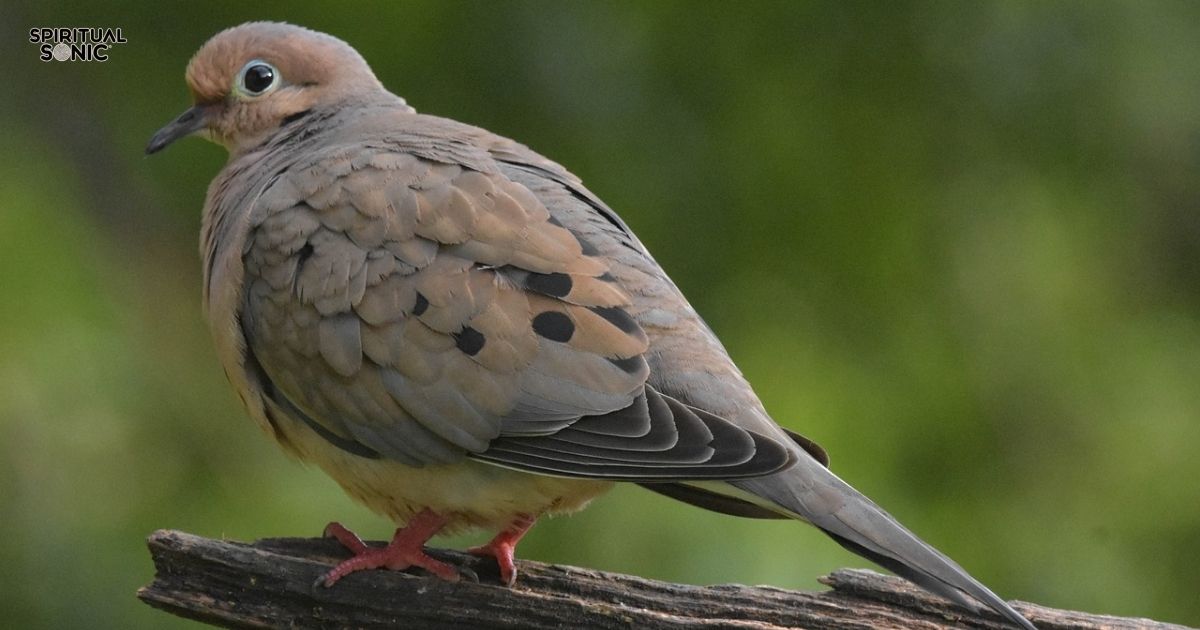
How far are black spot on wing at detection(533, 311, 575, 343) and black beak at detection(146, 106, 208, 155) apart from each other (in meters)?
1.63

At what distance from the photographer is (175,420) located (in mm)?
4957

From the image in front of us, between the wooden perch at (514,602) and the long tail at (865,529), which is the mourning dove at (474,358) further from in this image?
the wooden perch at (514,602)

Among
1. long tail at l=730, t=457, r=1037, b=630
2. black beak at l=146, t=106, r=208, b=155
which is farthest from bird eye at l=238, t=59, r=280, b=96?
long tail at l=730, t=457, r=1037, b=630

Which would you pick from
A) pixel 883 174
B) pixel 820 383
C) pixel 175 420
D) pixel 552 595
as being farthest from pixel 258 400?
pixel 883 174

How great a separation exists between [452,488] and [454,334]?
385 millimetres

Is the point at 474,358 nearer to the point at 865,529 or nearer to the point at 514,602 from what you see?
the point at 514,602

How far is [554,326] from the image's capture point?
3490 mm

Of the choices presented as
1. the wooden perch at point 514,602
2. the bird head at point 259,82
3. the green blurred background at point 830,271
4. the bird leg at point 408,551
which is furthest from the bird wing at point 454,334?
the green blurred background at point 830,271

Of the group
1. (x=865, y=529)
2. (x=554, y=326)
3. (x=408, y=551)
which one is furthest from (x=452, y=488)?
(x=865, y=529)

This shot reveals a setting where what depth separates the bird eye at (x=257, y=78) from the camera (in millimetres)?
→ 4512

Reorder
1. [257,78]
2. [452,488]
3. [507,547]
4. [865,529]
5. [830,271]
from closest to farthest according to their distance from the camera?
[865,529] → [452,488] → [507,547] → [257,78] → [830,271]

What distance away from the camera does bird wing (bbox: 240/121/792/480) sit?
3.38 meters

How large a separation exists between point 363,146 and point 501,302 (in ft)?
2.32

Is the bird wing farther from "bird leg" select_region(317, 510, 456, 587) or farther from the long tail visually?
"bird leg" select_region(317, 510, 456, 587)
